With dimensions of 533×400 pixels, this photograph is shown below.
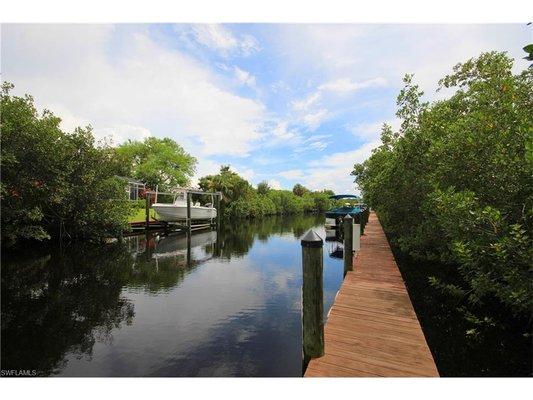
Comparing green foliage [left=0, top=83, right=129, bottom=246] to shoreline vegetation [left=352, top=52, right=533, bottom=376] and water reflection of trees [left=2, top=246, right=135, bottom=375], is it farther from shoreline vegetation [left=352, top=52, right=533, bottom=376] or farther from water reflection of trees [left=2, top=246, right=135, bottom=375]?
shoreline vegetation [left=352, top=52, right=533, bottom=376]

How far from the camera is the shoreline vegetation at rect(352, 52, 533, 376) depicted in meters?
4.68

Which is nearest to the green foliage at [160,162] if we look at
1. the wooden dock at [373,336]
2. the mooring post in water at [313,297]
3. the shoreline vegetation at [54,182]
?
the shoreline vegetation at [54,182]

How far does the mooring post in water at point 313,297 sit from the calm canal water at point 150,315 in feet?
4.12

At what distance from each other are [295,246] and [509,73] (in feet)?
41.4

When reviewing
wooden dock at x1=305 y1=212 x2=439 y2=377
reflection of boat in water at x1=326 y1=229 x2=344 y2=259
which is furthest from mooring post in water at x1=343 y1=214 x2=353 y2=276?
reflection of boat in water at x1=326 y1=229 x2=344 y2=259

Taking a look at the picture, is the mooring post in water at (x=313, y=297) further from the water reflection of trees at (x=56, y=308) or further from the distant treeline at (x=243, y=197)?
the distant treeline at (x=243, y=197)

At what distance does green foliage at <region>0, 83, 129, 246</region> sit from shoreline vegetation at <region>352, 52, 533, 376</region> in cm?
1258

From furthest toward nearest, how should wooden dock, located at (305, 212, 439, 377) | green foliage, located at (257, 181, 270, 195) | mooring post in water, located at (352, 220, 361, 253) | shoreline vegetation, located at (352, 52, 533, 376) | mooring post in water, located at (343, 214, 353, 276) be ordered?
green foliage, located at (257, 181, 270, 195), mooring post in water, located at (352, 220, 361, 253), mooring post in water, located at (343, 214, 353, 276), shoreline vegetation, located at (352, 52, 533, 376), wooden dock, located at (305, 212, 439, 377)

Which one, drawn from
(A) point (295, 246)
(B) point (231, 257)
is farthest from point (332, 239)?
(B) point (231, 257)

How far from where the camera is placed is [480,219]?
4898 millimetres

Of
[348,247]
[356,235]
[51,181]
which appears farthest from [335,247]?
[51,181]

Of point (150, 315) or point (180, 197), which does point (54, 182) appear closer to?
point (150, 315)

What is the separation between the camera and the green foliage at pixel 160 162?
44.0 meters

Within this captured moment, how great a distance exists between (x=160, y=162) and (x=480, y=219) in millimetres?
45840
